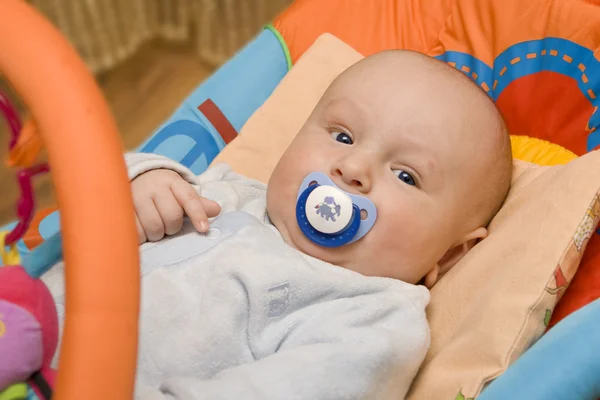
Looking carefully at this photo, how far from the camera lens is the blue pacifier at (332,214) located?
805 mm

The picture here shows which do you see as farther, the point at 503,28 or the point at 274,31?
the point at 274,31

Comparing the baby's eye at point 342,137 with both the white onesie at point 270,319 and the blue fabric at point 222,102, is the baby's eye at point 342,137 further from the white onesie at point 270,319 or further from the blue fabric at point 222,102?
the blue fabric at point 222,102

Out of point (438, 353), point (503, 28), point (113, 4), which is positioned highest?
point (503, 28)

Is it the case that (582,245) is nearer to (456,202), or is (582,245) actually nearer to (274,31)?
(456,202)

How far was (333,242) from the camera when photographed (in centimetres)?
83

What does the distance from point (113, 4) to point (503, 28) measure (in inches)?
52.9

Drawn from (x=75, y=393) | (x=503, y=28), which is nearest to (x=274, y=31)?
(x=503, y=28)

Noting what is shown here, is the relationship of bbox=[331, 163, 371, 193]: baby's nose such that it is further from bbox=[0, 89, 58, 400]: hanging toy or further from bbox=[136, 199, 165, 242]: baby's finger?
bbox=[0, 89, 58, 400]: hanging toy

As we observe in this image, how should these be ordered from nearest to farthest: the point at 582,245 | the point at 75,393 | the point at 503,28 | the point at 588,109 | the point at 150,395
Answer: the point at 75,393 → the point at 150,395 → the point at 582,245 → the point at 588,109 → the point at 503,28

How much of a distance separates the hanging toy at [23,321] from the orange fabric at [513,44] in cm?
59

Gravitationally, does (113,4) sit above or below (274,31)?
below

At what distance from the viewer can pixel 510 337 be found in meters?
0.72

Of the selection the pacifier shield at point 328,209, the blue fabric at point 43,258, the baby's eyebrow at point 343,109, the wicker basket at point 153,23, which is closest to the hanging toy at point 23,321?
the blue fabric at point 43,258

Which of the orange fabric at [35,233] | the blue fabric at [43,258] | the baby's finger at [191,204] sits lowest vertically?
the orange fabric at [35,233]
